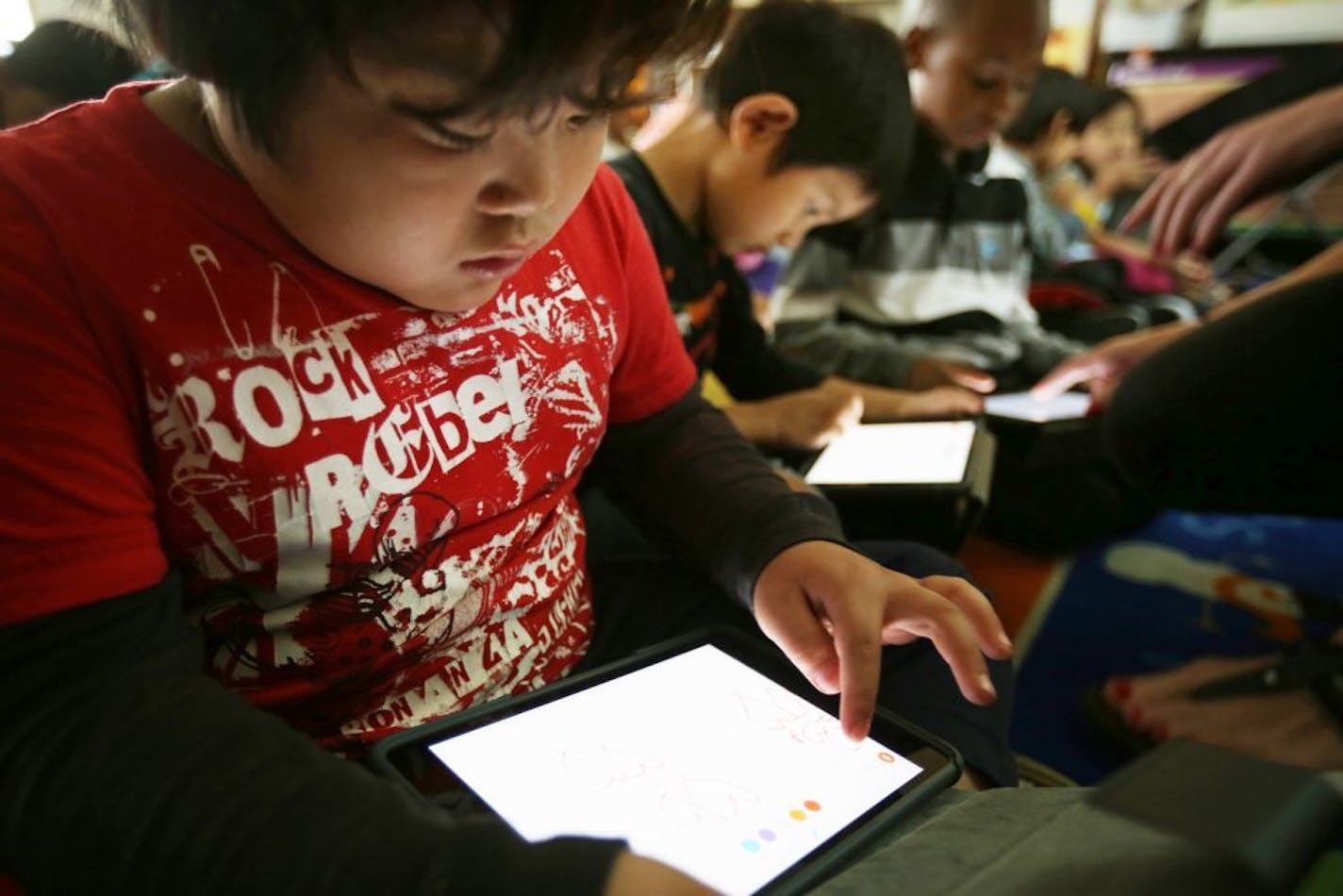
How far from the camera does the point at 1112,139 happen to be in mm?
2266

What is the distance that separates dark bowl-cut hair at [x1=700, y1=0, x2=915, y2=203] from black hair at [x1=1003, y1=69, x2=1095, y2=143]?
106cm

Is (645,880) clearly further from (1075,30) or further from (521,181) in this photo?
(1075,30)

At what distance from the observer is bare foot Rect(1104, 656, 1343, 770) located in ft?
2.45

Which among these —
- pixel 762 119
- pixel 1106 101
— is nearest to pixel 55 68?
pixel 762 119

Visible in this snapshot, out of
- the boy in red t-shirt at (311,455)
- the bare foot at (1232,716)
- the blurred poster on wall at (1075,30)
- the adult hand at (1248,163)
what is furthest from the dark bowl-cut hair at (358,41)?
the blurred poster on wall at (1075,30)

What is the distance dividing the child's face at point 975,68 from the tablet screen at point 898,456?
1.58ft

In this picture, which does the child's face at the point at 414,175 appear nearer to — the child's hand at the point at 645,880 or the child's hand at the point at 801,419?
the child's hand at the point at 645,880

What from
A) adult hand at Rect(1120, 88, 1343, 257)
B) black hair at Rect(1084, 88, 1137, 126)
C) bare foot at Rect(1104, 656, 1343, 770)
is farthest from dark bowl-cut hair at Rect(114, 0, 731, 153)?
black hair at Rect(1084, 88, 1137, 126)

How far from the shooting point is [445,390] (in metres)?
0.42

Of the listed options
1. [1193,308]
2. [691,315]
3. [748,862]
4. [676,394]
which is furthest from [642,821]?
[1193,308]

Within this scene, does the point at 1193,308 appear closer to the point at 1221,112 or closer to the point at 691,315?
the point at 1221,112

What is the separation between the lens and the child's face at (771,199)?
79 cm

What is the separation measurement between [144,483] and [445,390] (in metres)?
0.13

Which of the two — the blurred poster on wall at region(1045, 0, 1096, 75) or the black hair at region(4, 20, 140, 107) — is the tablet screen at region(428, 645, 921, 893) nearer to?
the black hair at region(4, 20, 140, 107)
